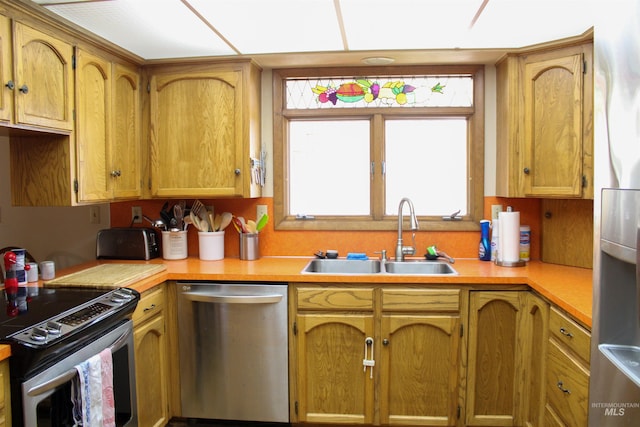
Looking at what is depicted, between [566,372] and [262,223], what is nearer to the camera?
[566,372]

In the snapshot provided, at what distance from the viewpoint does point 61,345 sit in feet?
4.93

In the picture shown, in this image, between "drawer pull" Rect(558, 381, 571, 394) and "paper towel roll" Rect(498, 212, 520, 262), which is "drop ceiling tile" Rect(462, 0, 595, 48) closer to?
"paper towel roll" Rect(498, 212, 520, 262)

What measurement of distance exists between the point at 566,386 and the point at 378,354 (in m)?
0.86

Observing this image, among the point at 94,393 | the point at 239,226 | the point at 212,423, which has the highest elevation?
the point at 239,226

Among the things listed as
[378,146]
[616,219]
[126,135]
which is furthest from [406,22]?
[126,135]

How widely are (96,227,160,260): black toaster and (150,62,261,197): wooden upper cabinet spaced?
0.28m

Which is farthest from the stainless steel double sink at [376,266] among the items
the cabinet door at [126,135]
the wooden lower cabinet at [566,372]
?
the cabinet door at [126,135]

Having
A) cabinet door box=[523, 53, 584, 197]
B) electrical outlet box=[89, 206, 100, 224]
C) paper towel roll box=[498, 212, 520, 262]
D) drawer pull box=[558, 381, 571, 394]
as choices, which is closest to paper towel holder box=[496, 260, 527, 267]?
paper towel roll box=[498, 212, 520, 262]

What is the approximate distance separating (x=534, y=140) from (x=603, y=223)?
1525 mm

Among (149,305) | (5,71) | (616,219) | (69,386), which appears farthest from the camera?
(149,305)

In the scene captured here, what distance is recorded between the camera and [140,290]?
6.95 feet

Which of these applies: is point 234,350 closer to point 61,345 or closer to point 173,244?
point 173,244

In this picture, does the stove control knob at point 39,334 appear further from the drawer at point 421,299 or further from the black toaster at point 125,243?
the drawer at point 421,299

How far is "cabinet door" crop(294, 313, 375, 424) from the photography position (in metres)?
2.33
